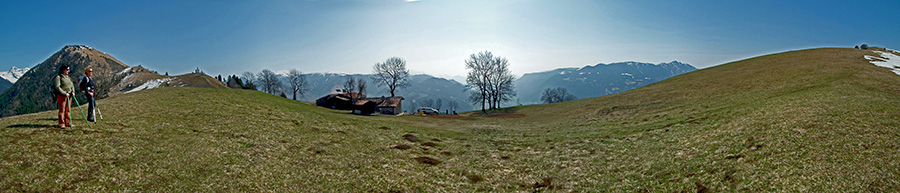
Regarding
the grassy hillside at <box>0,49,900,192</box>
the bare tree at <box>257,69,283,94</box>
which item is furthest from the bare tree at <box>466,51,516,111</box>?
the bare tree at <box>257,69,283,94</box>

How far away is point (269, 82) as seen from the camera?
168625mm

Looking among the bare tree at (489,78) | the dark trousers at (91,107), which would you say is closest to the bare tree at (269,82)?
the bare tree at (489,78)

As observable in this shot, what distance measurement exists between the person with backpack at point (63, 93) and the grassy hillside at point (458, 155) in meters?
0.66

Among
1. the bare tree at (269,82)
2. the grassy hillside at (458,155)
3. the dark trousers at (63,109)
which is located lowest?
the grassy hillside at (458,155)

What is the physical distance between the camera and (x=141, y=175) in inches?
471

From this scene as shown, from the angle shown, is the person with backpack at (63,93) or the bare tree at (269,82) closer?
the person with backpack at (63,93)

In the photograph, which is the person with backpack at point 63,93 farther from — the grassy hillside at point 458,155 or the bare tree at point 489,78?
the bare tree at point 489,78

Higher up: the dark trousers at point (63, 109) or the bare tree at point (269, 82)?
the bare tree at point (269, 82)

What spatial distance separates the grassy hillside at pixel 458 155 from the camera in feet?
37.3

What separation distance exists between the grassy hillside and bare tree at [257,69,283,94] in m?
158

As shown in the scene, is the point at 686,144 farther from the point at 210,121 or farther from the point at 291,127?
the point at 210,121

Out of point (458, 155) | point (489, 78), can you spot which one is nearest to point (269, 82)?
point (489, 78)

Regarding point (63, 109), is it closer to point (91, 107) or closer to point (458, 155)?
point (91, 107)

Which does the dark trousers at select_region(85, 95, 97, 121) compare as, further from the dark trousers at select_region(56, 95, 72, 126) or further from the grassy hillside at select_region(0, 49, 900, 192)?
the dark trousers at select_region(56, 95, 72, 126)
